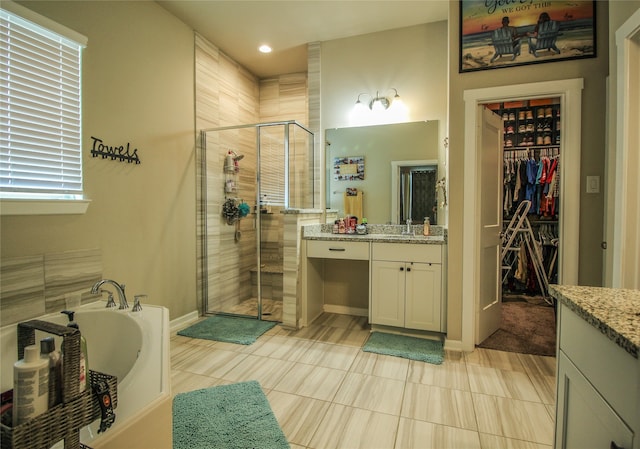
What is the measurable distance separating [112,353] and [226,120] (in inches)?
108

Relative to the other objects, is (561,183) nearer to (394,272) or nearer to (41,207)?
(394,272)

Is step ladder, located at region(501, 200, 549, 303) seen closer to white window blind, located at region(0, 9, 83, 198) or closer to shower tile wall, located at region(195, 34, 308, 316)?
shower tile wall, located at region(195, 34, 308, 316)

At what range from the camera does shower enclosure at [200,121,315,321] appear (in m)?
3.47

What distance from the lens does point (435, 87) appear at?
127 inches

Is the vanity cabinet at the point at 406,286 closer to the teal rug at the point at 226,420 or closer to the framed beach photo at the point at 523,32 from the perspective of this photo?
the teal rug at the point at 226,420

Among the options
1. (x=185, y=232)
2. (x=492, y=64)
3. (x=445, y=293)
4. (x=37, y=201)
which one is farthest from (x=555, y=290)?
(x=185, y=232)

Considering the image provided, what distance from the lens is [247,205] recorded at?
12.6 ft

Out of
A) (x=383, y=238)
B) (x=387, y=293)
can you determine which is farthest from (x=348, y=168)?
(x=387, y=293)

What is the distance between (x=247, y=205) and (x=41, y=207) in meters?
2.02

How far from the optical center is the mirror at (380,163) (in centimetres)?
326

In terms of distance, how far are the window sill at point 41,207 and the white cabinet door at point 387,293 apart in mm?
2221

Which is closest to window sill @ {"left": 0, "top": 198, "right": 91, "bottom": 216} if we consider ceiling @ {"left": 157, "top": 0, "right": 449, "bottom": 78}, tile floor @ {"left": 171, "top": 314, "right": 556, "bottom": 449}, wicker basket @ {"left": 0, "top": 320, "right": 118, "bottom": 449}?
tile floor @ {"left": 171, "top": 314, "right": 556, "bottom": 449}

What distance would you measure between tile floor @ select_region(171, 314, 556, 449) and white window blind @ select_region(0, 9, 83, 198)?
1462 mm

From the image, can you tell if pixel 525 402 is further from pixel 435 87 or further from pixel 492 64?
pixel 435 87
